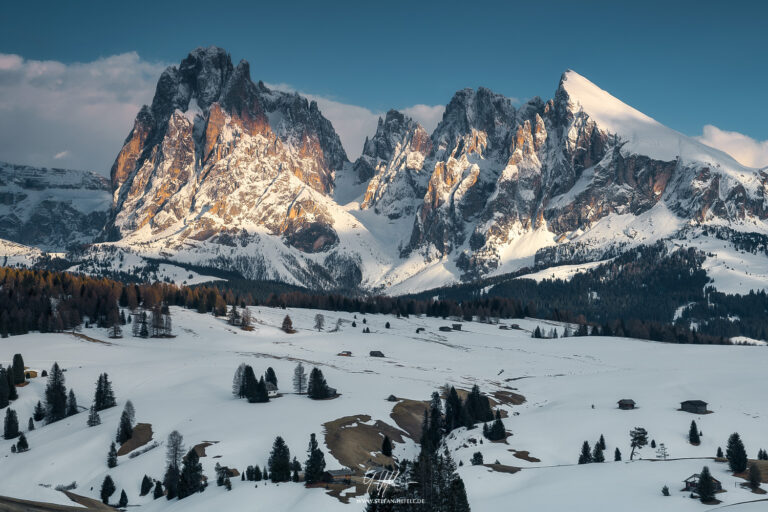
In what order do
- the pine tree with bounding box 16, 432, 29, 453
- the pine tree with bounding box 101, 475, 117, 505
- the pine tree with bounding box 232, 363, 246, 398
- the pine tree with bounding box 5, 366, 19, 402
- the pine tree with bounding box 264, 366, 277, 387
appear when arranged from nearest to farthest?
the pine tree with bounding box 101, 475, 117, 505 → the pine tree with bounding box 16, 432, 29, 453 → the pine tree with bounding box 5, 366, 19, 402 → the pine tree with bounding box 232, 363, 246, 398 → the pine tree with bounding box 264, 366, 277, 387

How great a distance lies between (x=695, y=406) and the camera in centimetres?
11419

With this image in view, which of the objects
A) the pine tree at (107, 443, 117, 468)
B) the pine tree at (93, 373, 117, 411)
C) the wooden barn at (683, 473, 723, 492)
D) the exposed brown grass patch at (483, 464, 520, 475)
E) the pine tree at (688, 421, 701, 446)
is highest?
the pine tree at (688, 421, 701, 446)

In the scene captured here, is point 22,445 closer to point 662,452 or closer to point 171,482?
point 171,482

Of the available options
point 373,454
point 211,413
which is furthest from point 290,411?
point 373,454

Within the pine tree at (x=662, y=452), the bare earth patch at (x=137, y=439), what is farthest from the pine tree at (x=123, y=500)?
the pine tree at (x=662, y=452)

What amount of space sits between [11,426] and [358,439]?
5206 cm

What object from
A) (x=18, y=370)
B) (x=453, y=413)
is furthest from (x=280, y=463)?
(x=18, y=370)

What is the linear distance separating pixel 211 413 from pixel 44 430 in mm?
25154

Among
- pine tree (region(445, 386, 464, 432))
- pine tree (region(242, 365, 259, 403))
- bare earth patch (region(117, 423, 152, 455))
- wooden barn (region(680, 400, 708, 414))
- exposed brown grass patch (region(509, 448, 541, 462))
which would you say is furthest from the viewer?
pine tree (region(242, 365, 259, 403))

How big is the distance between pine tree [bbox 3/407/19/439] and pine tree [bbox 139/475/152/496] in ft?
113

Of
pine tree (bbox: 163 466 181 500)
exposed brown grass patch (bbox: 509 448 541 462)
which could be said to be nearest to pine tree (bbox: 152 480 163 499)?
pine tree (bbox: 163 466 181 500)

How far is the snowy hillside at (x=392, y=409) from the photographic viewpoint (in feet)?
251

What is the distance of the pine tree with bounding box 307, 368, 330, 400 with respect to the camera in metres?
122

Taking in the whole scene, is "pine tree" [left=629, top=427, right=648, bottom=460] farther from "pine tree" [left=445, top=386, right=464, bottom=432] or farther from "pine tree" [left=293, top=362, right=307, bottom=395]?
"pine tree" [left=293, top=362, right=307, bottom=395]
